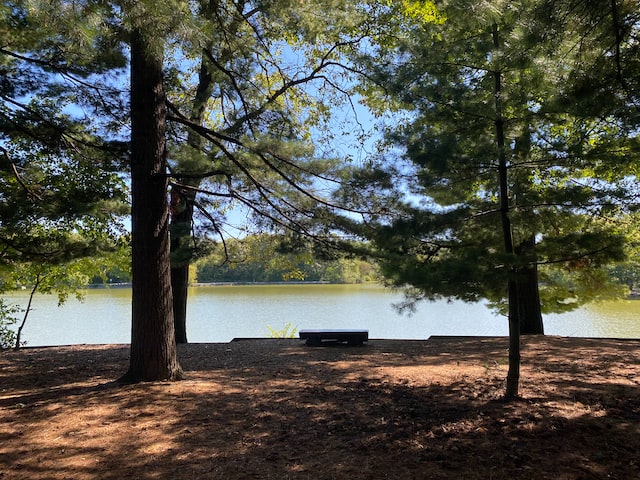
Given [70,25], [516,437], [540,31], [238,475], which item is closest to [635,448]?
[516,437]

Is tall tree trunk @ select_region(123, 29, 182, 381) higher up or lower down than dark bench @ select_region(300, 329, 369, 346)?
higher up

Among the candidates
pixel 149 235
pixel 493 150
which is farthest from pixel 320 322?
pixel 493 150

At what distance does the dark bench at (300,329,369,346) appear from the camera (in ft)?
25.1

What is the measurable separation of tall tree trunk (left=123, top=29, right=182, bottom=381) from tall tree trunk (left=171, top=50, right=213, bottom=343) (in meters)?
1.41

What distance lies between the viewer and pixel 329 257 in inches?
237

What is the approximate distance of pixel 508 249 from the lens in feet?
13.2

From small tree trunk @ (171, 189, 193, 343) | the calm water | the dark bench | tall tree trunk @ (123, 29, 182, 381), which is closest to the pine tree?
tall tree trunk @ (123, 29, 182, 381)

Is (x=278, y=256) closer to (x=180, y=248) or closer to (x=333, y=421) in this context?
(x=180, y=248)

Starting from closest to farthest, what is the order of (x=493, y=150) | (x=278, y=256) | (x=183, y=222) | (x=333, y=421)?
(x=333, y=421)
(x=493, y=150)
(x=183, y=222)
(x=278, y=256)

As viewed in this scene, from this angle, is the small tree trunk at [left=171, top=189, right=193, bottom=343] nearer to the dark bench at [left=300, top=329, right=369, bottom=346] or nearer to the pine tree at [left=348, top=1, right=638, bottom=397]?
the dark bench at [left=300, top=329, right=369, bottom=346]

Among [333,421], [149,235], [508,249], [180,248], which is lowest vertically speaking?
[333,421]

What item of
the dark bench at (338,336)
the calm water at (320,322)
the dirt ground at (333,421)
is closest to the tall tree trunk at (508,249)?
the dirt ground at (333,421)

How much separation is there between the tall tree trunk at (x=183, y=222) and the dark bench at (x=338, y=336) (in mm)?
2484

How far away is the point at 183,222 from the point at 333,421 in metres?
4.90
